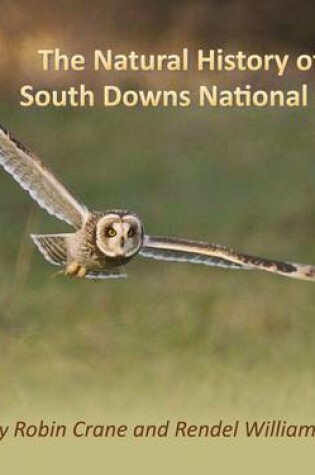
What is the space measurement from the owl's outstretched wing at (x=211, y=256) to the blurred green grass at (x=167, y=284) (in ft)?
0.06

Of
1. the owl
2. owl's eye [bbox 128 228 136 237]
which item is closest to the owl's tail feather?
the owl

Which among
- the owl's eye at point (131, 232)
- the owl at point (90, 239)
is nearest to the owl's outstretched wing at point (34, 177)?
the owl at point (90, 239)

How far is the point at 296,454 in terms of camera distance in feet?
7.64

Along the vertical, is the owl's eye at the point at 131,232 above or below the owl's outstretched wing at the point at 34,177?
below

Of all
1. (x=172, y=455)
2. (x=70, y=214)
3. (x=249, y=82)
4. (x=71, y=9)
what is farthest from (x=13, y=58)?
(x=172, y=455)

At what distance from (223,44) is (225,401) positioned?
2.66 feet

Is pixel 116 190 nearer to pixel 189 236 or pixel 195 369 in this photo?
pixel 189 236

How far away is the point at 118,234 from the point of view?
2289 mm

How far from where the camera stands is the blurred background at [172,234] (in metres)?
2.28

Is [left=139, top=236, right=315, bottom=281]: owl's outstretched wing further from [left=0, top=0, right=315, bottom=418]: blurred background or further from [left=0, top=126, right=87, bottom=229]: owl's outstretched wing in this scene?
[left=0, top=126, right=87, bottom=229]: owl's outstretched wing

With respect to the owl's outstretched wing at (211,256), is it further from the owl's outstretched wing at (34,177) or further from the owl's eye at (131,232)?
the owl's outstretched wing at (34,177)

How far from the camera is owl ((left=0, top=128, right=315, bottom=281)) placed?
2293 millimetres

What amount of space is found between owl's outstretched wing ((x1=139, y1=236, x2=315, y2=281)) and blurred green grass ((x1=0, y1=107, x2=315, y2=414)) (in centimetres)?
2

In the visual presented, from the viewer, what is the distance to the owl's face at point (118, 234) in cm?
229
